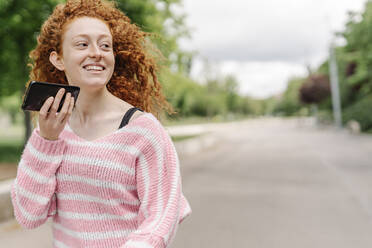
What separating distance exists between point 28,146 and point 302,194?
22.1ft

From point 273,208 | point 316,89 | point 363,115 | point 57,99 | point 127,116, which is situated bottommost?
point 316,89

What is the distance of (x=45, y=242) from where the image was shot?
15.7ft

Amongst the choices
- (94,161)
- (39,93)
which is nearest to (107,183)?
Answer: (94,161)

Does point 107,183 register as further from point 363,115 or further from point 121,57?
point 363,115

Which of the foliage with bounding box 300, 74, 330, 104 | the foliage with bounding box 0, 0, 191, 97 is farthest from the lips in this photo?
the foliage with bounding box 300, 74, 330, 104

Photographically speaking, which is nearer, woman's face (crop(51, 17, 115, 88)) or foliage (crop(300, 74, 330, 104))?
woman's face (crop(51, 17, 115, 88))

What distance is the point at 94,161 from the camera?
131 centimetres

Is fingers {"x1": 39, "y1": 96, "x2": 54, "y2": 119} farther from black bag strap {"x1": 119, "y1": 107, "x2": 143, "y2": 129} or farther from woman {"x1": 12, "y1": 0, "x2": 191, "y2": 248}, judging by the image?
black bag strap {"x1": 119, "y1": 107, "x2": 143, "y2": 129}

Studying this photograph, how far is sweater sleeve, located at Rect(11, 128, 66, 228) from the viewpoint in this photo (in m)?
1.33

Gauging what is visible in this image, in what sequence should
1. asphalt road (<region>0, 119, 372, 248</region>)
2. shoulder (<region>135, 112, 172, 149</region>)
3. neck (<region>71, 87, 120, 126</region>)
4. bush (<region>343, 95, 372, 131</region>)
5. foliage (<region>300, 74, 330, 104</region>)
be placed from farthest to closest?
foliage (<region>300, 74, 330, 104</region>) < bush (<region>343, 95, 372, 131</region>) < asphalt road (<region>0, 119, 372, 248</region>) < neck (<region>71, 87, 120, 126</region>) < shoulder (<region>135, 112, 172, 149</region>)

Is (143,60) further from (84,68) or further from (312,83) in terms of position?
Answer: (312,83)

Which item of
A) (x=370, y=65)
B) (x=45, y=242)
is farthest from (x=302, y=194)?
(x=370, y=65)

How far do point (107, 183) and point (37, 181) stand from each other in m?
0.26

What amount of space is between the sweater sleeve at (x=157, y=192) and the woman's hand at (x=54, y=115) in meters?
0.27
